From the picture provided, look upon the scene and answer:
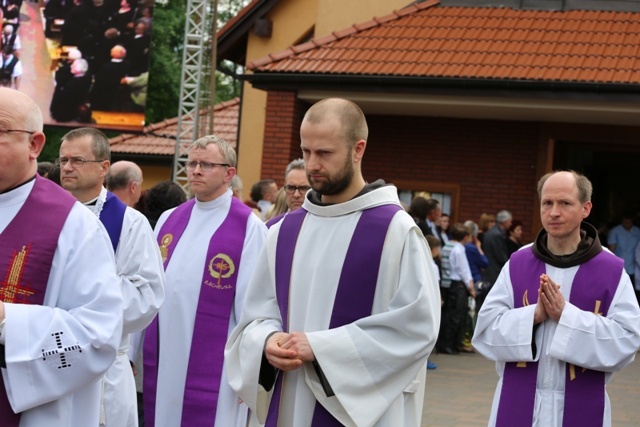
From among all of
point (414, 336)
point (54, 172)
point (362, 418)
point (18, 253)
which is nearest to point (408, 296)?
point (414, 336)

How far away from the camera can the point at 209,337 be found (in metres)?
7.01

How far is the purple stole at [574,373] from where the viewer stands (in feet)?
19.5

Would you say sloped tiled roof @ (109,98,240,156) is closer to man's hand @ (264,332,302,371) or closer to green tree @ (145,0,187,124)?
green tree @ (145,0,187,124)

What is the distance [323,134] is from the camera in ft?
15.5

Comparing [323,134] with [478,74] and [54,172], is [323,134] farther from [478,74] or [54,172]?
[478,74]

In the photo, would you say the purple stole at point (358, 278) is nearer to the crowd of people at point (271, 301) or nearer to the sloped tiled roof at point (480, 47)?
the crowd of people at point (271, 301)

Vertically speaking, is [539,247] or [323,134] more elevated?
[323,134]

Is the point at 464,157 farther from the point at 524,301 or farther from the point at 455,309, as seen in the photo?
the point at 524,301

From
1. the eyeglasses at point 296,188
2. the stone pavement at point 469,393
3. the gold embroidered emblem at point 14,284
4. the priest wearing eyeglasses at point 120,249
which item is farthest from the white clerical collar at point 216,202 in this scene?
the stone pavement at point 469,393

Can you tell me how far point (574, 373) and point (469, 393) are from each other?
619 cm

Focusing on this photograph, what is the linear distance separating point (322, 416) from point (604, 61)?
Result: 12.7 meters

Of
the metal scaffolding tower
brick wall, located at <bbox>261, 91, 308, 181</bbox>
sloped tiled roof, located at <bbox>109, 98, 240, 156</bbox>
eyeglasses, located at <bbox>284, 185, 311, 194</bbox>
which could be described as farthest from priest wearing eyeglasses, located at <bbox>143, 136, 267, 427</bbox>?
sloped tiled roof, located at <bbox>109, 98, 240, 156</bbox>

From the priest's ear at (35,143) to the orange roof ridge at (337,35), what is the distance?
1274cm

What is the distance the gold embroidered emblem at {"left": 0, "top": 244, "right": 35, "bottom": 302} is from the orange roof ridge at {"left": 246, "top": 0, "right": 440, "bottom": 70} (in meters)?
12.9
